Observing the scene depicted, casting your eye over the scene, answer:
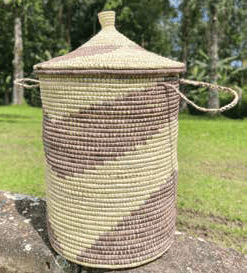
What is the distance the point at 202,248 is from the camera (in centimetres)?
170

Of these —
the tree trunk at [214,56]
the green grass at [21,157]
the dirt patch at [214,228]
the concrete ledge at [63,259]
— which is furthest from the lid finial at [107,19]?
the tree trunk at [214,56]

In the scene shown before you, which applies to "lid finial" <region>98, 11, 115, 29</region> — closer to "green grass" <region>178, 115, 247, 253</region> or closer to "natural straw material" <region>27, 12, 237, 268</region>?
"natural straw material" <region>27, 12, 237, 268</region>

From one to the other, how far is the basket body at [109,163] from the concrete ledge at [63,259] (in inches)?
3.0

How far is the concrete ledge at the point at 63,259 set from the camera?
5.13 feet

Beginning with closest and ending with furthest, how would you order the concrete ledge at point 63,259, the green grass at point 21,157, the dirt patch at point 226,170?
1. the concrete ledge at point 63,259
2. the green grass at point 21,157
3. the dirt patch at point 226,170

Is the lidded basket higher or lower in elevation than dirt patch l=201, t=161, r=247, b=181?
higher

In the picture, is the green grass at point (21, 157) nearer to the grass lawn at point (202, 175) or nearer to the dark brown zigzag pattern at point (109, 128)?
the grass lawn at point (202, 175)

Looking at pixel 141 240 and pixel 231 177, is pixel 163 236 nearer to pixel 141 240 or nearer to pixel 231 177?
pixel 141 240

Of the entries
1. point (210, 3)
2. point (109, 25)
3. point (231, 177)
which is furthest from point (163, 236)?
point (210, 3)

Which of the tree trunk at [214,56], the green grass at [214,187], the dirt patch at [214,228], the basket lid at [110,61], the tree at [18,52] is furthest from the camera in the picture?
the tree at [18,52]

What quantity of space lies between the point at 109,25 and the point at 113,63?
462 millimetres

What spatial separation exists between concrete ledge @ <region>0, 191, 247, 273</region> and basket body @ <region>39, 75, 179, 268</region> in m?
0.08

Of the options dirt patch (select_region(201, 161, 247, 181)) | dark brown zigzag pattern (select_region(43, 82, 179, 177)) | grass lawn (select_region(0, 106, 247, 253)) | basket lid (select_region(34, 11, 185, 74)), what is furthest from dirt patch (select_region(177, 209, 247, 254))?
basket lid (select_region(34, 11, 185, 74))

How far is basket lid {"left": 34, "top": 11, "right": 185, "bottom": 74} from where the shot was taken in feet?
4.26
